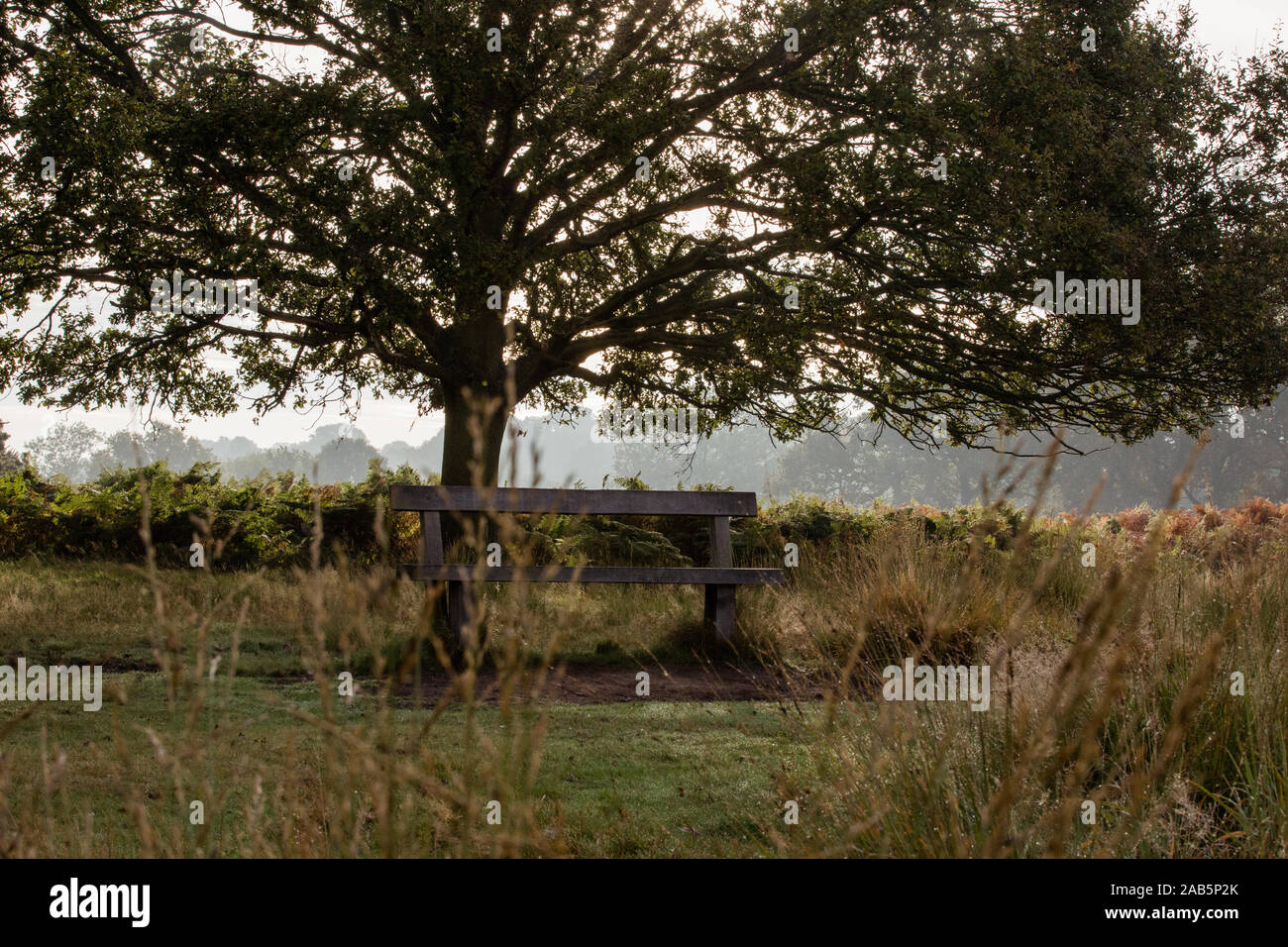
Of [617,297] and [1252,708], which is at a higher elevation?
[617,297]

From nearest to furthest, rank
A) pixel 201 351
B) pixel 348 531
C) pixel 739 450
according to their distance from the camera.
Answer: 1. pixel 201 351
2. pixel 348 531
3. pixel 739 450

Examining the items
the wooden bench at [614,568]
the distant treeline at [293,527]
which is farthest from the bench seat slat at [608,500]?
the distant treeline at [293,527]

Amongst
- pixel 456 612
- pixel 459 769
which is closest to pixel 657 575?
pixel 456 612

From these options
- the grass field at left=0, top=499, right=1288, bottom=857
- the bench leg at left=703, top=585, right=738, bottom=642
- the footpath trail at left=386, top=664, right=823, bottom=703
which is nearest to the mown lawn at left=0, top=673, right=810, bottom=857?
the grass field at left=0, top=499, right=1288, bottom=857

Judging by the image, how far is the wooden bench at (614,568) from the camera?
6754 millimetres

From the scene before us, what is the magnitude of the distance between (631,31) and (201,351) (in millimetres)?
6199

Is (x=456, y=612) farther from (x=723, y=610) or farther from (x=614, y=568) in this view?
(x=723, y=610)

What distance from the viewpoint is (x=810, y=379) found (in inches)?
441

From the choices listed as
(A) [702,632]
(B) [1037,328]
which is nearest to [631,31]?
(B) [1037,328]

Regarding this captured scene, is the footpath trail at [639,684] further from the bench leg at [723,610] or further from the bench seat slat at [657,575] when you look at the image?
the bench seat slat at [657,575]

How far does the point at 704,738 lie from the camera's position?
4.88m

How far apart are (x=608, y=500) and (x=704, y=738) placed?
105 inches

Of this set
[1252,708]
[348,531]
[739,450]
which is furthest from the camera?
[739,450]
